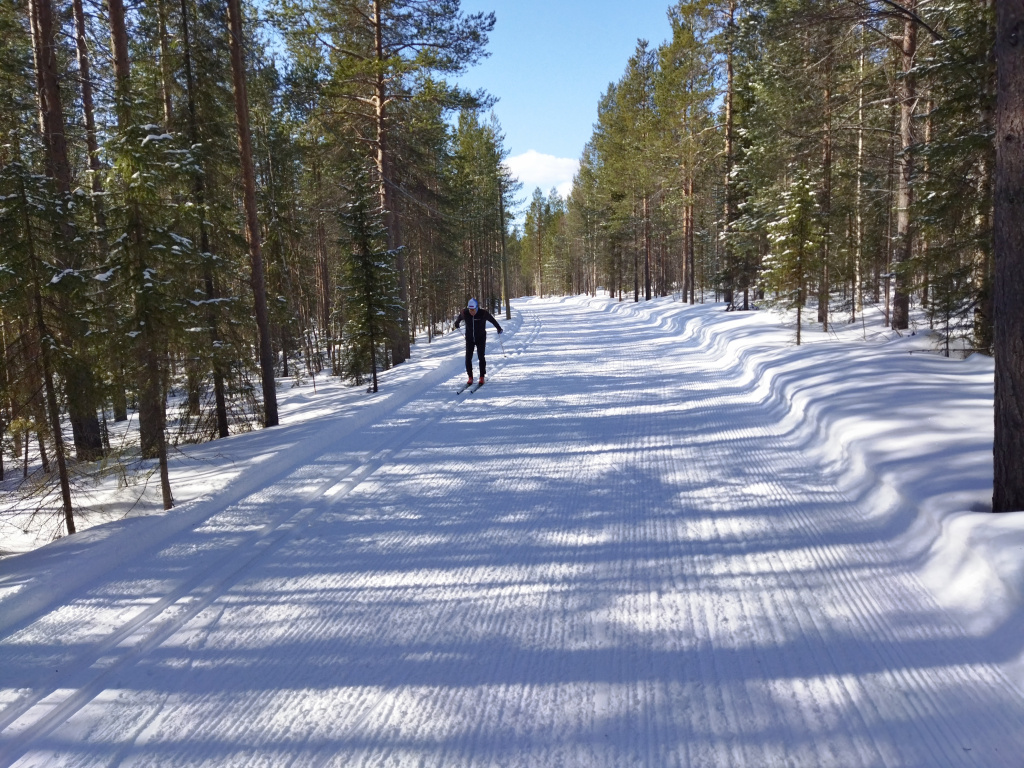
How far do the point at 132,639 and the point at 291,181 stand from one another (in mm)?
28341

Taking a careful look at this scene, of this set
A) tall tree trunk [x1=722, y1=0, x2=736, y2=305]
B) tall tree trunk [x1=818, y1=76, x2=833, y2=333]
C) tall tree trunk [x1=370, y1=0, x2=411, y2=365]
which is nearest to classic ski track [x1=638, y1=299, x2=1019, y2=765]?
tall tree trunk [x1=818, y1=76, x2=833, y2=333]

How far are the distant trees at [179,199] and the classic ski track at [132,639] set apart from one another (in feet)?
6.57

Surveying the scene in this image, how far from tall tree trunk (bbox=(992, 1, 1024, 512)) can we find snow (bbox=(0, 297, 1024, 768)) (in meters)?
0.46

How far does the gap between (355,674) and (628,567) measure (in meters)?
2.09

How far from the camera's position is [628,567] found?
14.3 ft

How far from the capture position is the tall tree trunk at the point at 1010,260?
4.03 m

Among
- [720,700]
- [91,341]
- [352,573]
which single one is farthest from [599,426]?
[91,341]

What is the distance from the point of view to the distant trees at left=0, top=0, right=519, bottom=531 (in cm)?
681

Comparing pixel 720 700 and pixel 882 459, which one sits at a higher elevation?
pixel 882 459

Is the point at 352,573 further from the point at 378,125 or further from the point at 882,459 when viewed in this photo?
the point at 378,125

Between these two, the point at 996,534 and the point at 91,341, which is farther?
the point at 91,341

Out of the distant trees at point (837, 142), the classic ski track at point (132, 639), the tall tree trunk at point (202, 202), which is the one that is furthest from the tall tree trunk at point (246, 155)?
the distant trees at point (837, 142)

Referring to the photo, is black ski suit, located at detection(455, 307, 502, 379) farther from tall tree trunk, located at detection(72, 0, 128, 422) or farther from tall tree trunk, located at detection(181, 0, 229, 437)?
tall tree trunk, located at detection(72, 0, 128, 422)

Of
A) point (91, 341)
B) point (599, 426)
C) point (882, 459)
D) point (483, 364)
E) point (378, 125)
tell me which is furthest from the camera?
point (378, 125)
